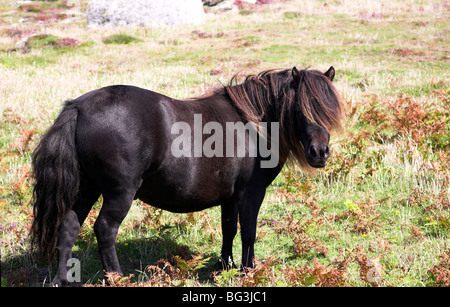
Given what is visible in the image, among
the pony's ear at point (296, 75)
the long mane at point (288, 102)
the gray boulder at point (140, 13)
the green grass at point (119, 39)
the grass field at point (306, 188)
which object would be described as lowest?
the grass field at point (306, 188)

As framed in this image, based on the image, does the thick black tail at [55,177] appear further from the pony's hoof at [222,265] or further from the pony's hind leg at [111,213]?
the pony's hoof at [222,265]

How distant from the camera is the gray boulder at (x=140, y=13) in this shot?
83.3 feet

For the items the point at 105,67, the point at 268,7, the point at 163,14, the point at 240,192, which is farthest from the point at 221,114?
the point at 268,7

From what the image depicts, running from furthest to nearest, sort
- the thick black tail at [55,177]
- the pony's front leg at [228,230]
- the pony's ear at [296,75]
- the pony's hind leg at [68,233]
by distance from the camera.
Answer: the pony's front leg at [228,230]
the pony's ear at [296,75]
the pony's hind leg at [68,233]
the thick black tail at [55,177]

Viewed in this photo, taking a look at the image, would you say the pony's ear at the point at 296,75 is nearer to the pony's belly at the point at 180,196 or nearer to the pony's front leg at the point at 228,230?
the pony's belly at the point at 180,196

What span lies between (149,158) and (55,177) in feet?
2.66

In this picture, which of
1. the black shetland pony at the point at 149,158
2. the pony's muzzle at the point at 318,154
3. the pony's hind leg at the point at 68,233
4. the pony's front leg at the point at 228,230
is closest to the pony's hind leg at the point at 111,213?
the black shetland pony at the point at 149,158

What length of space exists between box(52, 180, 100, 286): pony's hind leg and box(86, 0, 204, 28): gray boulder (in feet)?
75.0

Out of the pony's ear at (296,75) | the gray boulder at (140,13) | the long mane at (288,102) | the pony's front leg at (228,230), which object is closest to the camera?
the long mane at (288,102)

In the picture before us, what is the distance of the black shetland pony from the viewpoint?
356 centimetres

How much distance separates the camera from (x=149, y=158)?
12.0ft

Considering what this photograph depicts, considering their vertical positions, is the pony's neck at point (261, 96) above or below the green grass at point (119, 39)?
below

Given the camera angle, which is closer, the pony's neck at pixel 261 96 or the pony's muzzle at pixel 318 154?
the pony's muzzle at pixel 318 154

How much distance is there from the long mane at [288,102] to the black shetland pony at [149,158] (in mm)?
11
